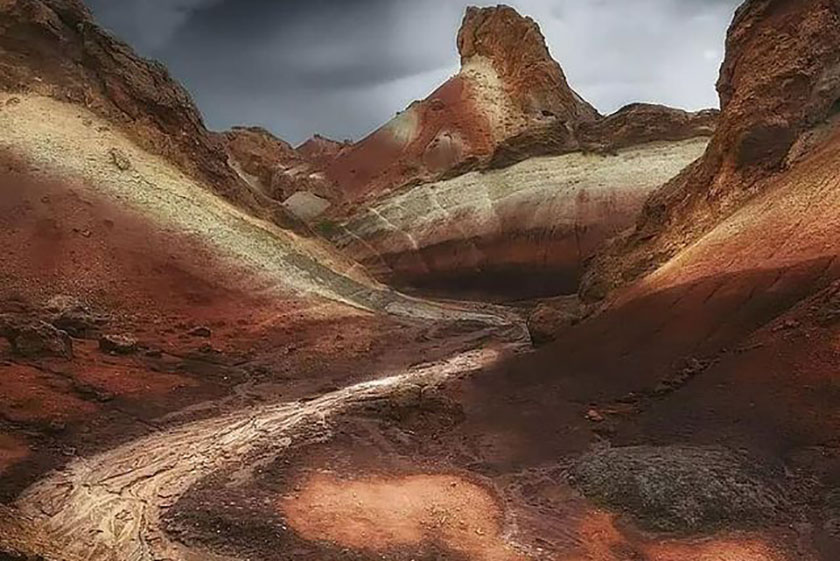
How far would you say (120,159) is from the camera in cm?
2645

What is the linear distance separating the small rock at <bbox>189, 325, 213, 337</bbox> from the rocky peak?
93.1ft

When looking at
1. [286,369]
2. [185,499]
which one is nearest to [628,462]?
[185,499]

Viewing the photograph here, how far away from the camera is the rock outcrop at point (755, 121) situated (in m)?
20.2

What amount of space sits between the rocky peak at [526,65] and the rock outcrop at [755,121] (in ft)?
74.9

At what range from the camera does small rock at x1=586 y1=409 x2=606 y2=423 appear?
1603 cm

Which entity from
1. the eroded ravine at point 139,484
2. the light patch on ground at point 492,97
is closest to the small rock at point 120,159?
the eroded ravine at point 139,484

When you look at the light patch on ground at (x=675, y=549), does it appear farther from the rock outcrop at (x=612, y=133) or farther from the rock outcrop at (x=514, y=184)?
the rock outcrop at (x=612, y=133)

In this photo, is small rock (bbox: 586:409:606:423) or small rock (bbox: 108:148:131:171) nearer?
small rock (bbox: 586:409:606:423)

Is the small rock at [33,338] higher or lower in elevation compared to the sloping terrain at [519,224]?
lower

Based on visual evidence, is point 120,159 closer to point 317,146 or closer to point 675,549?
A: point 675,549

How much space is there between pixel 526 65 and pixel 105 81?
2579 centimetres

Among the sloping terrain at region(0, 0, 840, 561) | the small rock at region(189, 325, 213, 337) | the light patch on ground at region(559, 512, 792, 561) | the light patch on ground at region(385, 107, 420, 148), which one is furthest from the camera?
the light patch on ground at region(385, 107, 420, 148)

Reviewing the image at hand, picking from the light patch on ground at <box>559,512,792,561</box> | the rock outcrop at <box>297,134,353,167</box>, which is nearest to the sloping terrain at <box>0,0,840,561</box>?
the light patch on ground at <box>559,512,792,561</box>

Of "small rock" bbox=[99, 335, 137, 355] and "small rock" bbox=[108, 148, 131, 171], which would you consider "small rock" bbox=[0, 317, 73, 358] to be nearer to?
"small rock" bbox=[99, 335, 137, 355]
